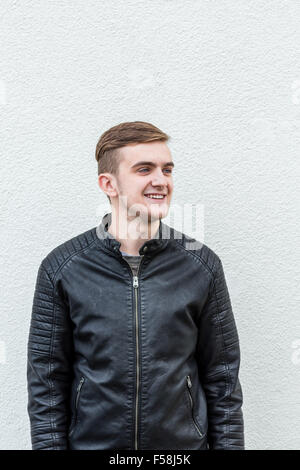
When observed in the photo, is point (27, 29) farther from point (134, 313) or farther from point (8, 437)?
point (8, 437)

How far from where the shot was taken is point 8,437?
5.86 feet

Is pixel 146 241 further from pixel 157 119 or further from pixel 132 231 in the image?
pixel 157 119

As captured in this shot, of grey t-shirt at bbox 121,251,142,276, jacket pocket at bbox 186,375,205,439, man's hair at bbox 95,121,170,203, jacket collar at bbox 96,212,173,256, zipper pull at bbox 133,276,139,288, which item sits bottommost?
jacket pocket at bbox 186,375,205,439

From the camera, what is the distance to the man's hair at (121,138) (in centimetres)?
133

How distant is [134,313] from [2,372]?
72 centimetres

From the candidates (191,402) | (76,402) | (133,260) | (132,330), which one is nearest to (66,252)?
(133,260)

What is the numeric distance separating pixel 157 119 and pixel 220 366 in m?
0.86

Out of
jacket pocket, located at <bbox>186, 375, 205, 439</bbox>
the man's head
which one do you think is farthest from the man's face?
jacket pocket, located at <bbox>186, 375, 205, 439</bbox>

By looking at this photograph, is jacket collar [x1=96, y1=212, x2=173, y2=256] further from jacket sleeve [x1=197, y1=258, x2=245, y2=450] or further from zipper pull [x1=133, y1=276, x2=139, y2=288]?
jacket sleeve [x1=197, y1=258, x2=245, y2=450]

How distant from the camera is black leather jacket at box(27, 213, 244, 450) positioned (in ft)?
4.33

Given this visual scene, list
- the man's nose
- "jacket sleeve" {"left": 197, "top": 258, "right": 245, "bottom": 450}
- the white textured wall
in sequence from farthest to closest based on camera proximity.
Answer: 1. the white textured wall
2. "jacket sleeve" {"left": 197, "top": 258, "right": 245, "bottom": 450}
3. the man's nose

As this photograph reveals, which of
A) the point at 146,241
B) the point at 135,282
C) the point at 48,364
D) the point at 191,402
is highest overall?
the point at 146,241

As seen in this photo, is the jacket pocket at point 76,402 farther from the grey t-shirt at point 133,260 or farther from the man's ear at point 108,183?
the man's ear at point 108,183

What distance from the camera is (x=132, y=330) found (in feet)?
4.33
